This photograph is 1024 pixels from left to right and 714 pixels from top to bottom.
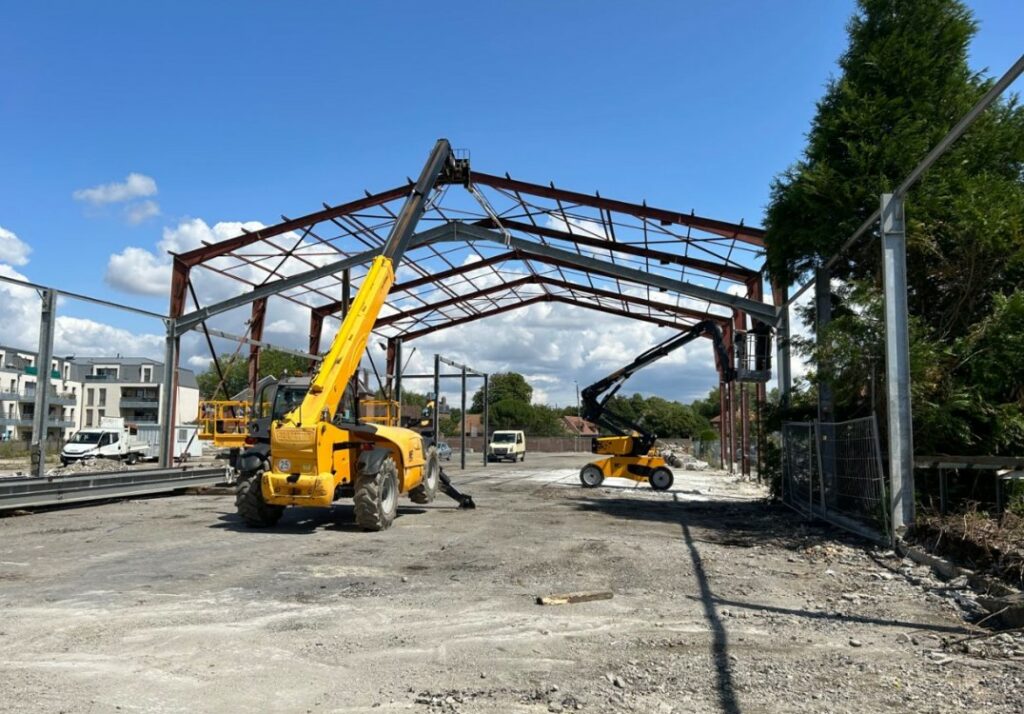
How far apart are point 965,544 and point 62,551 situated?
11728mm

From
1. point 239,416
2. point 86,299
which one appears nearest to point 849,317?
point 86,299

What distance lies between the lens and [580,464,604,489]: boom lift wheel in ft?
85.7

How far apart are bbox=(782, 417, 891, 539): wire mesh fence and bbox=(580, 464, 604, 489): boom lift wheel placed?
8.65 metres

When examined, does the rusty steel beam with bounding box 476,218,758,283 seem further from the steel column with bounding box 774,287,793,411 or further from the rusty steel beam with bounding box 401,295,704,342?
the rusty steel beam with bounding box 401,295,704,342

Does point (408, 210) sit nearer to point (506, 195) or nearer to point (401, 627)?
point (506, 195)

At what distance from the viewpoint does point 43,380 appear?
15922 millimetres

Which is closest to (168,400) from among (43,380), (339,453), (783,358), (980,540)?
(43,380)

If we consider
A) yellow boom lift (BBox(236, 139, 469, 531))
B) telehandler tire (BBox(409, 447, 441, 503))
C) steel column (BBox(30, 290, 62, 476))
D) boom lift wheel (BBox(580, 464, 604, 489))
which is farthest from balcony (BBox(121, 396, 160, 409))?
yellow boom lift (BBox(236, 139, 469, 531))

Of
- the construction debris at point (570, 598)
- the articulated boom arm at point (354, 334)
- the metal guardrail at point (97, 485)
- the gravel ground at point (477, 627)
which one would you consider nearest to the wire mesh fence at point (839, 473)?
the gravel ground at point (477, 627)

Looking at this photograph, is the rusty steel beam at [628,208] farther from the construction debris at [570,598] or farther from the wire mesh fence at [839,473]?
the construction debris at [570,598]

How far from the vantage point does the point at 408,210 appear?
55.5 feet

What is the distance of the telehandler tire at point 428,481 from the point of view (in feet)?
57.2

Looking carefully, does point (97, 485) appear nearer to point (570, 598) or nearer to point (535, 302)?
point (570, 598)

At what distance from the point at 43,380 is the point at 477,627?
12.9 metres
